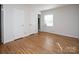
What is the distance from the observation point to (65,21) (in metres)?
2.23

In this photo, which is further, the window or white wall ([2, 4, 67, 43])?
the window

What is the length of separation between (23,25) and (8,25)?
322 mm

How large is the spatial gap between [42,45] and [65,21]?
758mm

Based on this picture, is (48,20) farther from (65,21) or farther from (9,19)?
(9,19)

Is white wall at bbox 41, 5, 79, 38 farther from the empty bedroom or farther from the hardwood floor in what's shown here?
the hardwood floor

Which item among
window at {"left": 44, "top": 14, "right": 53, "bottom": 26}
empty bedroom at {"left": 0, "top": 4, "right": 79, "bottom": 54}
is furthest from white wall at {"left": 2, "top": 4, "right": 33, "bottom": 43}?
window at {"left": 44, "top": 14, "right": 53, "bottom": 26}

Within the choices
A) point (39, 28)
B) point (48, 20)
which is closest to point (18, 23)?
point (39, 28)

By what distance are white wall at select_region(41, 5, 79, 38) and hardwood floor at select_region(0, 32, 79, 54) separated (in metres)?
0.13

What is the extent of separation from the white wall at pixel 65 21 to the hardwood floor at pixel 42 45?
5.2 inches

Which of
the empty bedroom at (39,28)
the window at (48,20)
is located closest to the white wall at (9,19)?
the empty bedroom at (39,28)

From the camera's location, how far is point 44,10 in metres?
2.19

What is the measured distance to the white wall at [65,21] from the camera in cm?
212

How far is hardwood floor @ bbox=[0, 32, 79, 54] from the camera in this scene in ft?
6.74
